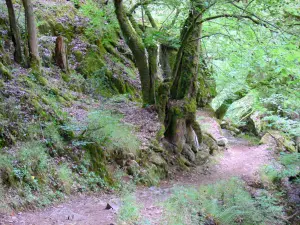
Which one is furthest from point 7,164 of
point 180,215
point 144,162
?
point 144,162

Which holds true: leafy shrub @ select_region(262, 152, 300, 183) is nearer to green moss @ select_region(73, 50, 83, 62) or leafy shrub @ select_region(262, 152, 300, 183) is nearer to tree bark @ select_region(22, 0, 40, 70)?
green moss @ select_region(73, 50, 83, 62)

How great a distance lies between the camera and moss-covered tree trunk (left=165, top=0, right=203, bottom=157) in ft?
34.3

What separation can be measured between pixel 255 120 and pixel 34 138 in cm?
1454

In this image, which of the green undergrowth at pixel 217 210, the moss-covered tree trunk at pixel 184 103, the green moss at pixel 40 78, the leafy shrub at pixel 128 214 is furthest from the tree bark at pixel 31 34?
the leafy shrub at pixel 128 214

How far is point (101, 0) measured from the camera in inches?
587

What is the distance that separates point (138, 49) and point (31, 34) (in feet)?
11.4

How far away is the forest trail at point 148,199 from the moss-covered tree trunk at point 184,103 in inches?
40.0

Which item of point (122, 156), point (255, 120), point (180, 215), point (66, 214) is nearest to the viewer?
point (66, 214)

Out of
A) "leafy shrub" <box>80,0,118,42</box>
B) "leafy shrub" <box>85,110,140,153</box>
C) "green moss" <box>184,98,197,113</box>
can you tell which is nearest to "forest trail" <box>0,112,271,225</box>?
"leafy shrub" <box>85,110,140,153</box>

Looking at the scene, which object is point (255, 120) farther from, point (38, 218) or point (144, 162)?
point (38, 218)

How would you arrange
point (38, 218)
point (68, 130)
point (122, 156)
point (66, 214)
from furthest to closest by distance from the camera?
point (122, 156) < point (68, 130) < point (66, 214) < point (38, 218)

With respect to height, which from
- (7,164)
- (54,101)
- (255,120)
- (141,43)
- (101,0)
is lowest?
(255,120)

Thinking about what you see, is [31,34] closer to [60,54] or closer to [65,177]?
[60,54]

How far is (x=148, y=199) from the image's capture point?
6.80 m
